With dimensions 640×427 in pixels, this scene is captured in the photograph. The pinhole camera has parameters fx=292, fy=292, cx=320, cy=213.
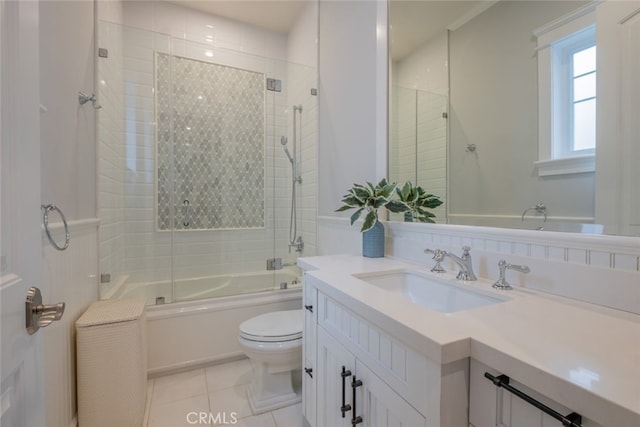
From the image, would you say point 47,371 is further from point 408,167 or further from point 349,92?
point 349,92

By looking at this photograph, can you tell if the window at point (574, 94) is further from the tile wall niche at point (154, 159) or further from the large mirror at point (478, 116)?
the tile wall niche at point (154, 159)

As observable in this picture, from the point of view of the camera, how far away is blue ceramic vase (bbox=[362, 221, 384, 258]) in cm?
→ 157

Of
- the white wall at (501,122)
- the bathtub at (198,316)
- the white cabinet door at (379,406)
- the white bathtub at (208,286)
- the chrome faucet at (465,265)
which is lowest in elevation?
the bathtub at (198,316)

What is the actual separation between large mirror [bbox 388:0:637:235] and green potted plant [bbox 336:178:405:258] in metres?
0.19

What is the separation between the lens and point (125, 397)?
140cm

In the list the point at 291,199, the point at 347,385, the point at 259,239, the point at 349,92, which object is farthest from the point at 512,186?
the point at 259,239

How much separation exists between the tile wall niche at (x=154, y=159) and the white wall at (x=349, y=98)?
0.70 ft

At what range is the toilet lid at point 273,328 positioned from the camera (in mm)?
1545

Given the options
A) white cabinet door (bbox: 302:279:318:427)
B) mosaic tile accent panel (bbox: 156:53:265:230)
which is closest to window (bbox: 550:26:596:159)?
white cabinet door (bbox: 302:279:318:427)

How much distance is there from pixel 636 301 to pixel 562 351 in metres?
0.40

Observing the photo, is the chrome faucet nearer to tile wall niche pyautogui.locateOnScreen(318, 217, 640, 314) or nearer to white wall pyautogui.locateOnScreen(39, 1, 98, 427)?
tile wall niche pyautogui.locateOnScreen(318, 217, 640, 314)

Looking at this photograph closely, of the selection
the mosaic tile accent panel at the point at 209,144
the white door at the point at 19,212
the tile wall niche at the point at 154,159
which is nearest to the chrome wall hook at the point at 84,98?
the tile wall niche at the point at 154,159

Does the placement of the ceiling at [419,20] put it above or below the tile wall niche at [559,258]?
above

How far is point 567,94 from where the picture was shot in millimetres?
945
